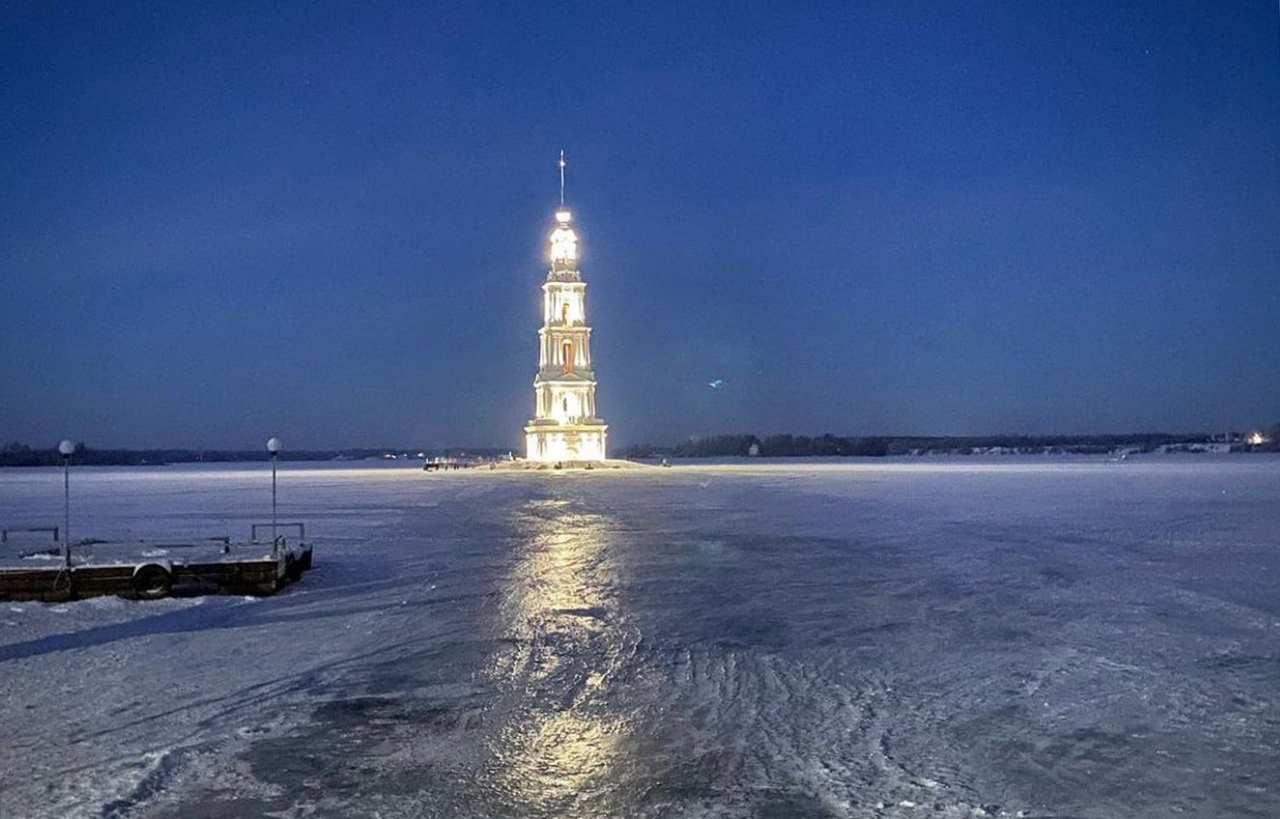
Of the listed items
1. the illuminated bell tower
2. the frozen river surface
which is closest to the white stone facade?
the illuminated bell tower

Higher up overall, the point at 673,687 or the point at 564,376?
the point at 564,376

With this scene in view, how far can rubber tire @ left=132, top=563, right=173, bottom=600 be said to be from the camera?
1658cm

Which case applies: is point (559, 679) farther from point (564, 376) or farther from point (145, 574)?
point (564, 376)

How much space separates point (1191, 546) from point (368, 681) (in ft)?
61.4

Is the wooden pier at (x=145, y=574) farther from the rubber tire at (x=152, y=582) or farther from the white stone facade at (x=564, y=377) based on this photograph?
the white stone facade at (x=564, y=377)

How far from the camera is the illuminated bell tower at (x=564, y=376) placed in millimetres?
92125

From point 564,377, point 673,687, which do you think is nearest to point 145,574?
point 673,687

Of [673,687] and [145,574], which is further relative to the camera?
[145,574]

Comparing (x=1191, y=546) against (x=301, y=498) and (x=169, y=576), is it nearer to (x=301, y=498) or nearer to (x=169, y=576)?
(x=169, y=576)

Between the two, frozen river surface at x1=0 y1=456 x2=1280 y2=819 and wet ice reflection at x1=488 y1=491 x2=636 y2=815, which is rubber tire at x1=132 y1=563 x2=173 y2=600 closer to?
frozen river surface at x1=0 y1=456 x2=1280 y2=819

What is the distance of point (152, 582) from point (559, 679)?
9.08 m

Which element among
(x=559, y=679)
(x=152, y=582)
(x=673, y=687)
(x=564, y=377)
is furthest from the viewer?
(x=564, y=377)

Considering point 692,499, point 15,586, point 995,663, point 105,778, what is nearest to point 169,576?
point 15,586

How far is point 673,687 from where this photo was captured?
10.5 meters
